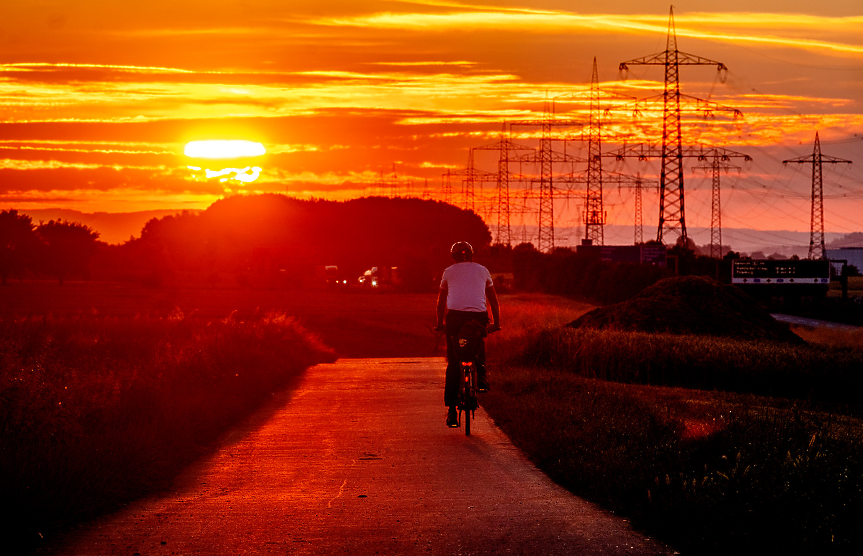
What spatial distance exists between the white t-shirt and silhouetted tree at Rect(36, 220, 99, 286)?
9998cm

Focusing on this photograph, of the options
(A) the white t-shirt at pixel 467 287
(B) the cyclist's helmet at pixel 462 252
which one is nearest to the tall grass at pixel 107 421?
(A) the white t-shirt at pixel 467 287

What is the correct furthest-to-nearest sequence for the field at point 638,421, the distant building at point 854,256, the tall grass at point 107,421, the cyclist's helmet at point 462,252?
the distant building at point 854,256 < the cyclist's helmet at point 462,252 < the tall grass at point 107,421 < the field at point 638,421

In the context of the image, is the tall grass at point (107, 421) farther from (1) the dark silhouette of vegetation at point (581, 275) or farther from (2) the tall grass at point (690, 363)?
(1) the dark silhouette of vegetation at point (581, 275)

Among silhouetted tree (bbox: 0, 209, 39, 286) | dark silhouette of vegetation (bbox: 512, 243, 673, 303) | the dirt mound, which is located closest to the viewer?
the dirt mound

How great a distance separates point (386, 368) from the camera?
22.5 m

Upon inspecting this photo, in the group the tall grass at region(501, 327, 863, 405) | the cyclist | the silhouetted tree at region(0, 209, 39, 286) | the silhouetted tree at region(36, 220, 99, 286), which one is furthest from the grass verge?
the silhouetted tree at region(36, 220, 99, 286)

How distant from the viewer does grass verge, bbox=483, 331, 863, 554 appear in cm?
655

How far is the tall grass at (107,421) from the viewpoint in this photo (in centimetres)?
745

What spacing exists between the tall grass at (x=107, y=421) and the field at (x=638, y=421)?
37mm

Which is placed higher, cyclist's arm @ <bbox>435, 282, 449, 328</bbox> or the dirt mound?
cyclist's arm @ <bbox>435, 282, 449, 328</bbox>

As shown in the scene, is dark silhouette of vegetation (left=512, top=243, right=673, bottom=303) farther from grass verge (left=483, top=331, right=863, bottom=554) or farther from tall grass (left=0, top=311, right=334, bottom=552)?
grass verge (left=483, top=331, right=863, bottom=554)

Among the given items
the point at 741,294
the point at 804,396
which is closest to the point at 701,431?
the point at 804,396

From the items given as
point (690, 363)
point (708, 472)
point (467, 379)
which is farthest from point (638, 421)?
point (690, 363)

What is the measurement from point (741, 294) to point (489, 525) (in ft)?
102
